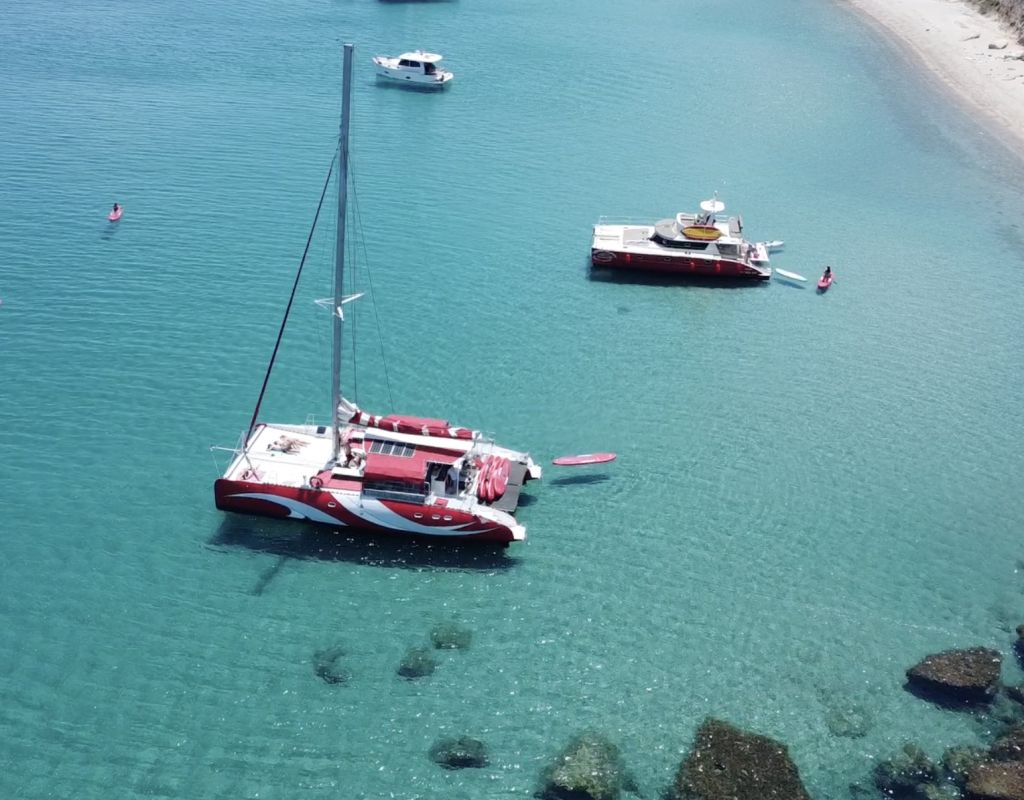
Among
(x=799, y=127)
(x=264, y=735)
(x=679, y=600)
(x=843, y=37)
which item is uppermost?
(x=843, y=37)

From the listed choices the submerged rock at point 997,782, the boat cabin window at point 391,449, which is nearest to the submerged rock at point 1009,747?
the submerged rock at point 997,782

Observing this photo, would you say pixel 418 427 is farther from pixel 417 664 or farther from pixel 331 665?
pixel 331 665

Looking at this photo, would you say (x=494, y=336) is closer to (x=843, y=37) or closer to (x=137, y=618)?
(x=137, y=618)

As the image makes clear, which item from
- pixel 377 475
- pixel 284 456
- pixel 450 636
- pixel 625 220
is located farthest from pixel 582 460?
pixel 625 220

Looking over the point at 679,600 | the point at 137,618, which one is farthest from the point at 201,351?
the point at 679,600

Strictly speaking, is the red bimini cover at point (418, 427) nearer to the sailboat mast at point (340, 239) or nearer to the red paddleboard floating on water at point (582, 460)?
the sailboat mast at point (340, 239)

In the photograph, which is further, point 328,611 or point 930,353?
point 930,353
